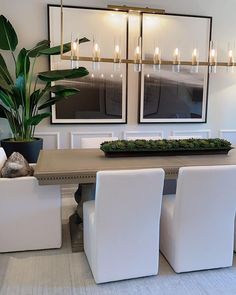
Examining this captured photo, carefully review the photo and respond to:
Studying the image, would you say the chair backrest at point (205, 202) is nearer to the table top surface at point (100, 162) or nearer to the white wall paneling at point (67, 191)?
the table top surface at point (100, 162)

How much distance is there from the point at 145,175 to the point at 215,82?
359 centimetres

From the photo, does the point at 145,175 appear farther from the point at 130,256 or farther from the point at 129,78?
the point at 129,78

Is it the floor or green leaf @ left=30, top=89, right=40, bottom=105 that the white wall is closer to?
green leaf @ left=30, top=89, right=40, bottom=105

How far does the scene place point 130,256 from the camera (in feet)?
7.54

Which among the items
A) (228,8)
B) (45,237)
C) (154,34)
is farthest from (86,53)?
(45,237)

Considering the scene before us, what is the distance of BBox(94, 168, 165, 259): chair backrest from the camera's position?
2096mm

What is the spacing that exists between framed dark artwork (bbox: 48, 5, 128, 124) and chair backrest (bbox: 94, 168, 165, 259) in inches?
105

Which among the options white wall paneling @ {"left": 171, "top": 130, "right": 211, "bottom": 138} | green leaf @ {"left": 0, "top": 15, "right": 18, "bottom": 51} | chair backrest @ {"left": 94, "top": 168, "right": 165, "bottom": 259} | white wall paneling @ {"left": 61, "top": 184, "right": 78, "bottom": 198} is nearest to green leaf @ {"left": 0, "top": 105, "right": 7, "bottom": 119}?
green leaf @ {"left": 0, "top": 15, "right": 18, "bottom": 51}

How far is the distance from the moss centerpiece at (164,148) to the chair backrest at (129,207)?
3.12 feet

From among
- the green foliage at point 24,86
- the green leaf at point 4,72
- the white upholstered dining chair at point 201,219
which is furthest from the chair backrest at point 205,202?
the green leaf at point 4,72

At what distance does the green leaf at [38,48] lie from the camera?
4.01m

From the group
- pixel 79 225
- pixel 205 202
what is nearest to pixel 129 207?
pixel 205 202

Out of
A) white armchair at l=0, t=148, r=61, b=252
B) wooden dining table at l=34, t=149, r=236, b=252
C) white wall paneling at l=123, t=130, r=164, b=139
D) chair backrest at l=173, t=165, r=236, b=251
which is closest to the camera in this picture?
chair backrest at l=173, t=165, r=236, b=251

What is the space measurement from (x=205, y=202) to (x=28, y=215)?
158 centimetres
